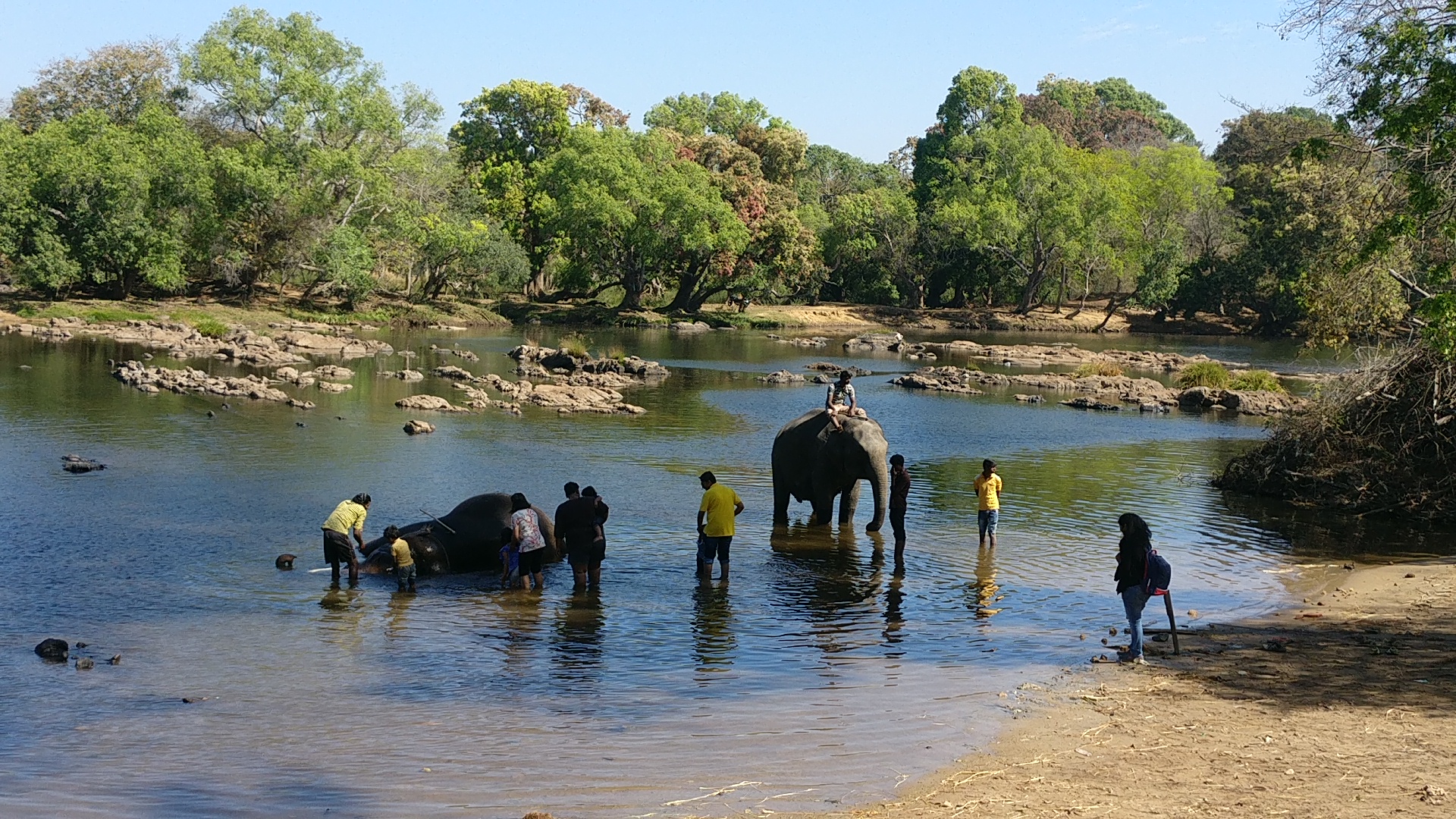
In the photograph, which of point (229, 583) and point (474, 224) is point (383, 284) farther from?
point (229, 583)

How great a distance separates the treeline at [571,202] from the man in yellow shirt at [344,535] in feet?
139

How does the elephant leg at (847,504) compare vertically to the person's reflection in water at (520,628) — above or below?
above

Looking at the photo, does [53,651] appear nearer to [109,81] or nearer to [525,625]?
[525,625]

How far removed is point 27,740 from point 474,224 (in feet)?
230

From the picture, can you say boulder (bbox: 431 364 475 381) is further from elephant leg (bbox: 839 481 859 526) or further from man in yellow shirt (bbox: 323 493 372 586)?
man in yellow shirt (bbox: 323 493 372 586)

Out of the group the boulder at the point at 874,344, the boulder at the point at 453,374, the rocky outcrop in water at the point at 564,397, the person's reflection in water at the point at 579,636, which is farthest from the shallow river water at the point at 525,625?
the boulder at the point at 874,344

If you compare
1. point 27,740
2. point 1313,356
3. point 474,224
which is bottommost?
point 27,740

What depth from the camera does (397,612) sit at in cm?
1573

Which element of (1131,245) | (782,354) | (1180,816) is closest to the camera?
(1180,816)

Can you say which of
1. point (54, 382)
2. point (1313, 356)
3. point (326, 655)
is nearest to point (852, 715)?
point (326, 655)

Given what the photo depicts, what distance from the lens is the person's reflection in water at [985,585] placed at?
16.5 metres

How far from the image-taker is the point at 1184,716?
11.2m

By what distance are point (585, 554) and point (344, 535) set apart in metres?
3.24

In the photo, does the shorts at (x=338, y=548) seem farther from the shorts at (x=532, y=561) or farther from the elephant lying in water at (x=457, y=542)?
the shorts at (x=532, y=561)
